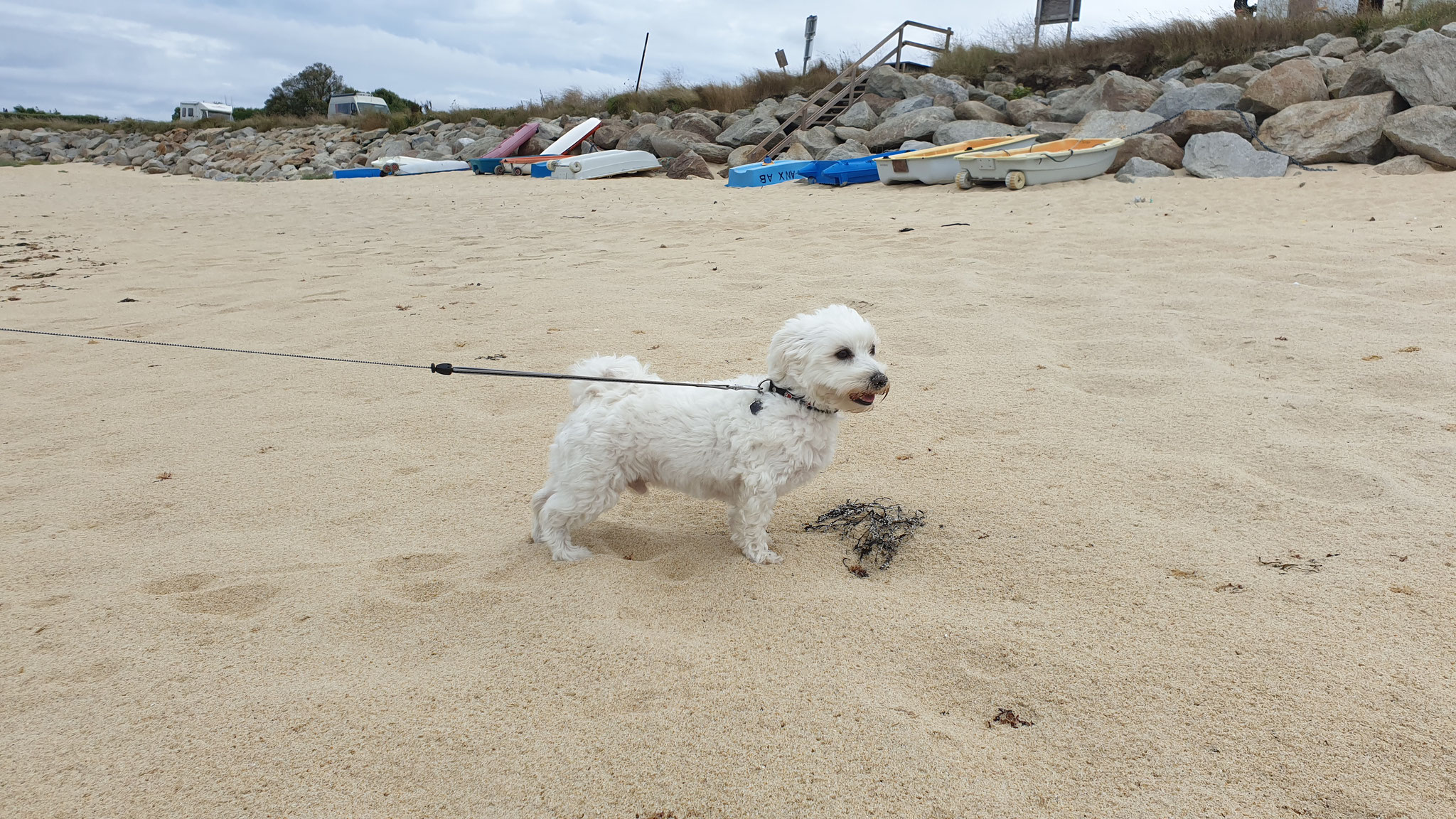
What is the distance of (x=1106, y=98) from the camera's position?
613 inches

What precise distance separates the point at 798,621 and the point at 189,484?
307 centimetres

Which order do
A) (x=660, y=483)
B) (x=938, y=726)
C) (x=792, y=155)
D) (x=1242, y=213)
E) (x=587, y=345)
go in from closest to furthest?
(x=938, y=726) → (x=660, y=483) → (x=587, y=345) → (x=1242, y=213) → (x=792, y=155)

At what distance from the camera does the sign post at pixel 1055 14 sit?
72.0 ft

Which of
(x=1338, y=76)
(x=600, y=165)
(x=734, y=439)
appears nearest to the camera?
(x=734, y=439)

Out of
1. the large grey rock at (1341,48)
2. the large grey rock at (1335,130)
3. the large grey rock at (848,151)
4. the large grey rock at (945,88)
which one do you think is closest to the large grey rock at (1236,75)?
the large grey rock at (1341,48)

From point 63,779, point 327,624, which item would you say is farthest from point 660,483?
point 63,779

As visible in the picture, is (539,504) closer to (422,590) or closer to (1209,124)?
(422,590)

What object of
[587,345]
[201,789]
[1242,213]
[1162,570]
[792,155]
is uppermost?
[792,155]

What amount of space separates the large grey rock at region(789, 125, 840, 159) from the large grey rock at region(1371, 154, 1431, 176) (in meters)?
9.04

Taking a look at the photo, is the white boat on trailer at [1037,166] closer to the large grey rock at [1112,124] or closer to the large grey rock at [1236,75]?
the large grey rock at [1112,124]

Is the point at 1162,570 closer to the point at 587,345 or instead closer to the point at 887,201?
the point at 587,345

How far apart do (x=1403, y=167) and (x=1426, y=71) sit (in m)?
2.23

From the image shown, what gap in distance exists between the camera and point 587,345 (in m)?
5.90

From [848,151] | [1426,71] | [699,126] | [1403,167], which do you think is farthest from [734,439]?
[699,126]
